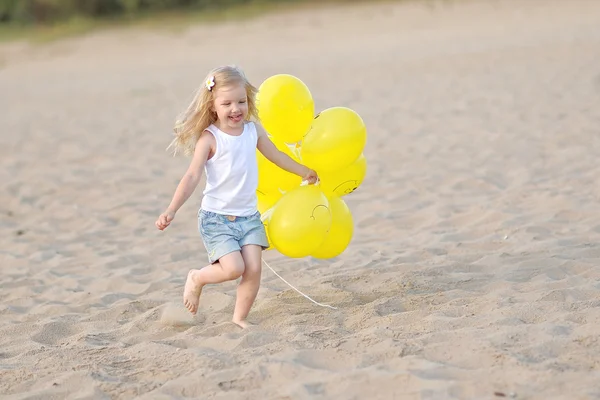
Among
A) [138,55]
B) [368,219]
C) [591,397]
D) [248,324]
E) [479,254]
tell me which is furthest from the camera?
[138,55]

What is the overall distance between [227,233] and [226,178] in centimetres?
27

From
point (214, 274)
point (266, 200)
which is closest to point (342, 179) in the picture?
point (266, 200)

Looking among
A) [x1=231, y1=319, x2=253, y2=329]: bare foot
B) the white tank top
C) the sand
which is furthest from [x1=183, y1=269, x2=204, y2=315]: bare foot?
the white tank top

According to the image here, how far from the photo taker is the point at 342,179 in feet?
15.3

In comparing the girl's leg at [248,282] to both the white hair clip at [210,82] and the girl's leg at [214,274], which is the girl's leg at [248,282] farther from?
the white hair clip at [210,82]

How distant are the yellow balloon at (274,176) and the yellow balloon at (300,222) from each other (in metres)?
0.25

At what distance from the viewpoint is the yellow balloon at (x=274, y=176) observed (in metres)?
4.64

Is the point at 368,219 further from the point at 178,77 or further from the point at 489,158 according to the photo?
the point at 178,77

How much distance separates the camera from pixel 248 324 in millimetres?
4340

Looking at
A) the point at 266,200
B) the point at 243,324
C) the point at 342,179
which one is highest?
the point at 342,179

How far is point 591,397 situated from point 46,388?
2.15 metres

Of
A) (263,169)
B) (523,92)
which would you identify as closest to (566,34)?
(523,92)

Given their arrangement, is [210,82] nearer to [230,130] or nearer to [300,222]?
[230,130]

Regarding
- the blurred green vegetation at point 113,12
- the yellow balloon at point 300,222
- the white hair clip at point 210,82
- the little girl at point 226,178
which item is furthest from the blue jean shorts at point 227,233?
the blurred green vegetation at point 113,12
